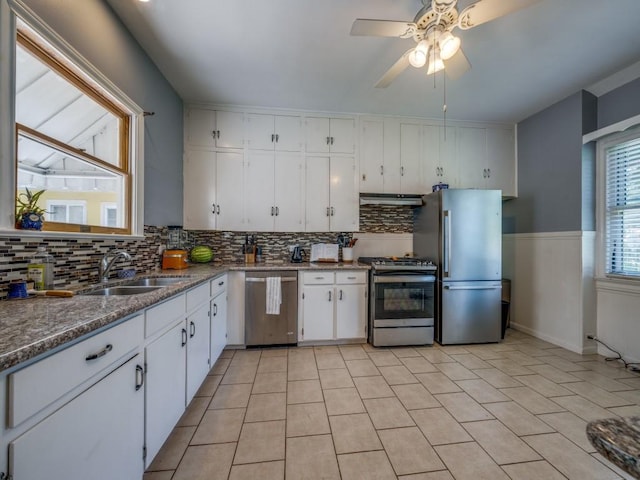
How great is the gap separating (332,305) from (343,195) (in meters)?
1.35

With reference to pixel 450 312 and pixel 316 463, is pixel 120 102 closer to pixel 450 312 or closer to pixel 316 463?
pixel 316 463

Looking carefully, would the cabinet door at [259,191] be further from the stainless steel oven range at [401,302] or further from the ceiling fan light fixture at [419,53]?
the ceiling fan light fixture at [419,53]

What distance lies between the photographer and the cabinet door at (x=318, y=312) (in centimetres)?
302

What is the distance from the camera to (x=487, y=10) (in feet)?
4.97

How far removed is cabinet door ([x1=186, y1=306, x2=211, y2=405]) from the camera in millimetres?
1851

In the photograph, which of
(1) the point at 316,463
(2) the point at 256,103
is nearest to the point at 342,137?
(2) the point at 256,103

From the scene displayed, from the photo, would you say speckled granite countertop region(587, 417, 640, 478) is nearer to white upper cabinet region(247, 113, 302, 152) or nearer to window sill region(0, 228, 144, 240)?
window sill region(0, 228, 144, 240)

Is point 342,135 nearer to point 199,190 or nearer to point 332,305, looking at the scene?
point 199,190

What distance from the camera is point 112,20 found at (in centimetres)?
192

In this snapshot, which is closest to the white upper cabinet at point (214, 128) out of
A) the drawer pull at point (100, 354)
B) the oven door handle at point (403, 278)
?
the oven door handle at point (403, 278)

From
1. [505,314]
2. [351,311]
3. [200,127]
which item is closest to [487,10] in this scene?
[351,311]

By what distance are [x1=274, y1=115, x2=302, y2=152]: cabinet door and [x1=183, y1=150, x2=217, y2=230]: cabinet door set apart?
790 millimetres

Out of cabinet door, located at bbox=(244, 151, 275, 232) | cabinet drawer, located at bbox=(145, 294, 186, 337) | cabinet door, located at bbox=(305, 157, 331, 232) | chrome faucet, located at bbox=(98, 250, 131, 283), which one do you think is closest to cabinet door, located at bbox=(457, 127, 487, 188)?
cabinet door, located at bbox=(305, 157, 331, 232)

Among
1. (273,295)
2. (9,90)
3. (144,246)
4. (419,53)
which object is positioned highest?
(419,53)
